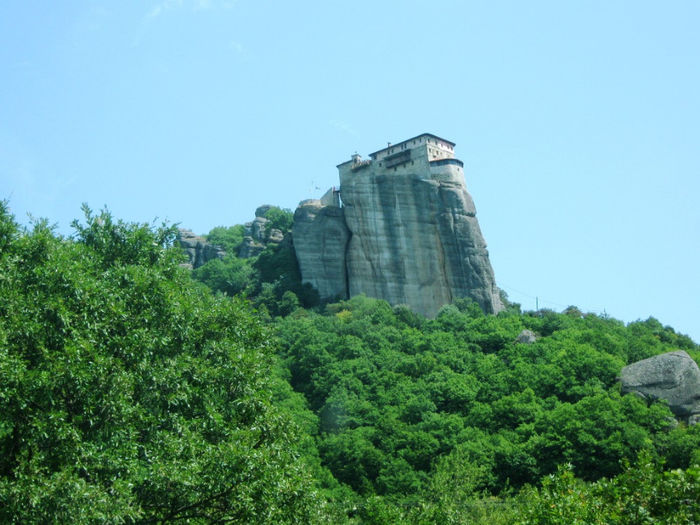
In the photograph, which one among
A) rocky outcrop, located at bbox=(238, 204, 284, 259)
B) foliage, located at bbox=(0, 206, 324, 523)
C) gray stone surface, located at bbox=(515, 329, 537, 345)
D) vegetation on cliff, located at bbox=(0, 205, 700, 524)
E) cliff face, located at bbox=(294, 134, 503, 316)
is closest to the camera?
vegetation on cliff, located at bbox=(0, 205, 700, 524)

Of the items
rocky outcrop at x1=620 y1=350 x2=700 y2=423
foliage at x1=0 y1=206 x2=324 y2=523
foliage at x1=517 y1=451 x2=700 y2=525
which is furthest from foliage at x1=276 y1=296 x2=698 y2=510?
foliage at x1=517 y1=451 x2=700 y2=525

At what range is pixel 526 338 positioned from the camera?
193 feet

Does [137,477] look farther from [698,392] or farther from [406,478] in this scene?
[698,392]

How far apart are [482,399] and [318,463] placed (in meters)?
11.7

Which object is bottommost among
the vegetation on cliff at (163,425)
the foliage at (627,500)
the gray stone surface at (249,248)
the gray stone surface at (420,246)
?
the foliage at (627,500)

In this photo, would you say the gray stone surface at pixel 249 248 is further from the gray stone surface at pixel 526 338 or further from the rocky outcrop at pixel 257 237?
the gray stone surface at pixel 526 338

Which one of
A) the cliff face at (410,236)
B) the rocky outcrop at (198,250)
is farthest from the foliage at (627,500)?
the rocky outcrop at (198,250)

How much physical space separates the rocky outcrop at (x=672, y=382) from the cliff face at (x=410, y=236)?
18.3 m

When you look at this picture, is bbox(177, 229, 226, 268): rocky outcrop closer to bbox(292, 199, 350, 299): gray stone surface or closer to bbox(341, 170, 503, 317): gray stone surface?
bbox(292, 199, 350, 299): gray stone surface

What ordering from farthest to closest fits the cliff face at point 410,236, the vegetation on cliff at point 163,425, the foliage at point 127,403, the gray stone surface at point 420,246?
the cliff face at point 410,236
the gray stone surface at point 420,246
the foliage at point 127,403
the vegetation on cliff at point 163,425

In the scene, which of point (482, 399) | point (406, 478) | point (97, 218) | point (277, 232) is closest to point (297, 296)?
point (277, 232)

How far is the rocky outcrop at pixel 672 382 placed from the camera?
45.6 metres

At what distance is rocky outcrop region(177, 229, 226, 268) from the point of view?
297ft

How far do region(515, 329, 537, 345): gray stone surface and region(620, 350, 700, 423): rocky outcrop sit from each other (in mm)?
10174
